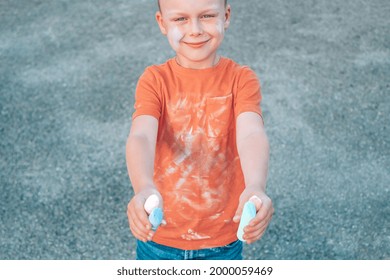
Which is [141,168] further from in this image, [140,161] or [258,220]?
[258,220]

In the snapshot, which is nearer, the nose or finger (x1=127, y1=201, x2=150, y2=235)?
finger (x1=127, y1=201, x2=150, y2=235)

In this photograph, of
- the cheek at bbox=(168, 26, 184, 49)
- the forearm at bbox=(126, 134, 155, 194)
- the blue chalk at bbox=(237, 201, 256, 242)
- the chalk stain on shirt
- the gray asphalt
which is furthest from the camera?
the gray asphalt

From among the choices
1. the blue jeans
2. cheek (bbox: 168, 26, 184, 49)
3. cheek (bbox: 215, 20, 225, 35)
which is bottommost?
the blue jeans

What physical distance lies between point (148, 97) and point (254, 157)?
0.36 meters

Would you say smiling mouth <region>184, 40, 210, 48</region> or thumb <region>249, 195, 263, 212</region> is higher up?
smiling mouth <region>184, 40, 210, 48</region>

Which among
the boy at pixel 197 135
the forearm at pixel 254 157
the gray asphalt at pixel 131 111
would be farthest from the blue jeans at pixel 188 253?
the gray asphalt at pixel 131 111

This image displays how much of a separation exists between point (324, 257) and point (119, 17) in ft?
11.6

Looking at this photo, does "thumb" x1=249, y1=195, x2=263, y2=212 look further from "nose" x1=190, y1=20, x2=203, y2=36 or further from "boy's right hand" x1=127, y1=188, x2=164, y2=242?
"nose" x1=190, y1=20, x2=203, y2=36

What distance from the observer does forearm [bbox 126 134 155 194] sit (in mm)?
1644

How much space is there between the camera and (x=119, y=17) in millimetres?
5883

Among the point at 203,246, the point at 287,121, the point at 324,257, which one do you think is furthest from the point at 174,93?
the point at 287,121

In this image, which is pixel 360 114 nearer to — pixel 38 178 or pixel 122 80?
pixel 122 80

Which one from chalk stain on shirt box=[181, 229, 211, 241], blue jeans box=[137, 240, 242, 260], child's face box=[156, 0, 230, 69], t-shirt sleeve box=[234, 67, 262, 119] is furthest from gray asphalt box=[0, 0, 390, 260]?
child's face box=[156, 0, 230, 69]

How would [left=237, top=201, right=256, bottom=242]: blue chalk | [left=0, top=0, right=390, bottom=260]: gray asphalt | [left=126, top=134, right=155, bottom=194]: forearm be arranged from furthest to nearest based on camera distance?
[left=0, top=0, right=390, bottom=260]: gray asphalt → [left=126, top=134, right=155, bottom=194]: forearm → [left=237, top=201, right=256, bottom=242]: blue chalk
